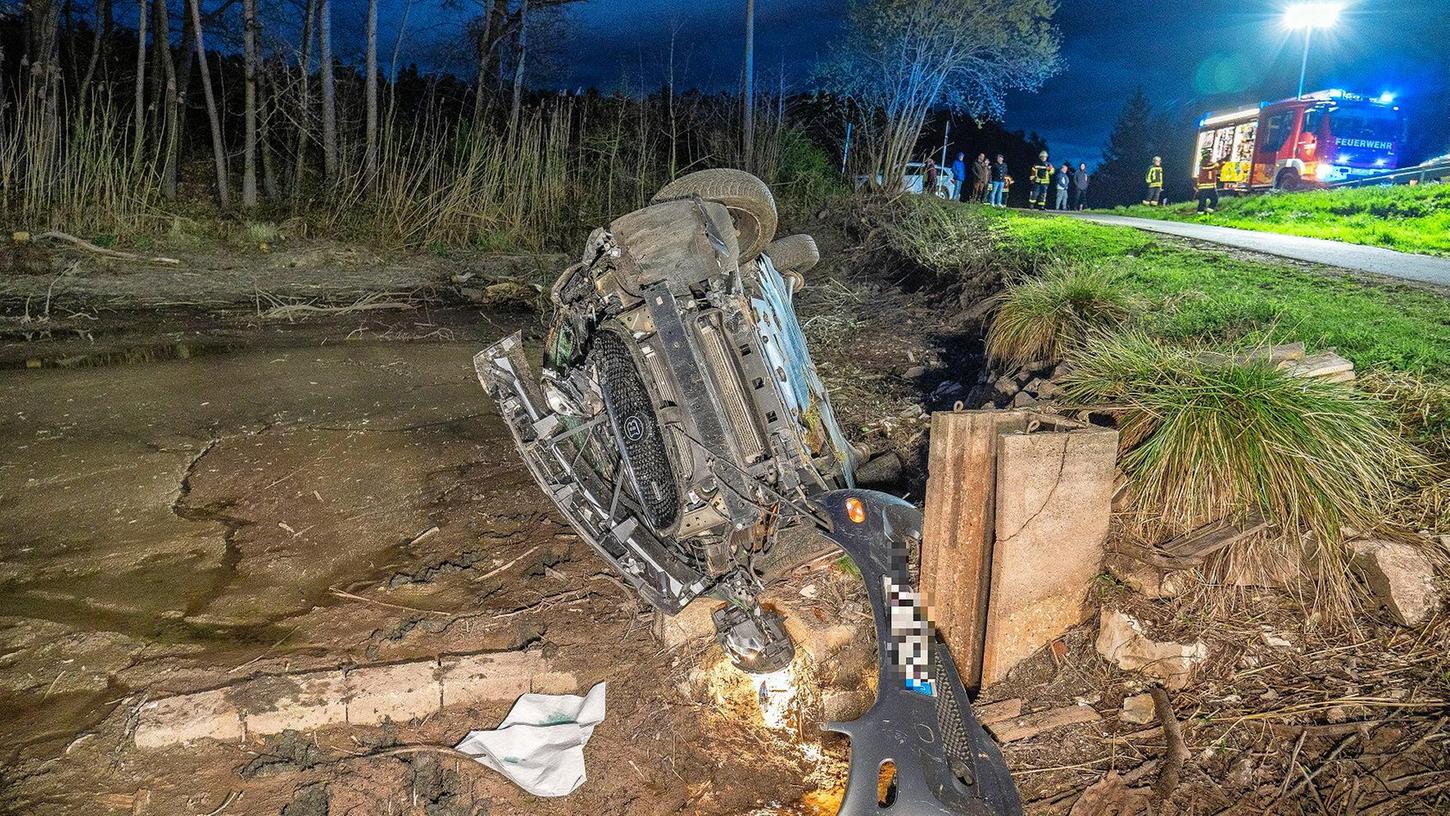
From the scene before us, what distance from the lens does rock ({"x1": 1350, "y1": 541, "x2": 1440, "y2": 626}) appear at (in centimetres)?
288

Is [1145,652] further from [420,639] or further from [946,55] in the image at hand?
[946,55]

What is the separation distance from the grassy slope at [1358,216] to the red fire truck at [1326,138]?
303cm

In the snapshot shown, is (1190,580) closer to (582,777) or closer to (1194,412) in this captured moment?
(1194,412)

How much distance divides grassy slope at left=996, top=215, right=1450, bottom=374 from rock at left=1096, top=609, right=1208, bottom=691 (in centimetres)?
168

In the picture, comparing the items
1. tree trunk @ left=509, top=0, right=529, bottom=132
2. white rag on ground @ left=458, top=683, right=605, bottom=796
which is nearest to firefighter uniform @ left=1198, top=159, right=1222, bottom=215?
tree trunk @ left=509, top=0, right=529, bottom=132

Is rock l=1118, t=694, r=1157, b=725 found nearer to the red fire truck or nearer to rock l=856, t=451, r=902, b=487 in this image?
rock l=856, t=451, r=902, b=487

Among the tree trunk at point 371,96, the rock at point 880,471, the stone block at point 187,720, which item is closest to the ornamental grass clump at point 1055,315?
the rock at point 880,471

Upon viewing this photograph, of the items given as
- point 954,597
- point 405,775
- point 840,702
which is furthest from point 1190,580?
point 405,775

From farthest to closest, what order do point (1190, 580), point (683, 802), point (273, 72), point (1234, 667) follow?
point (273, 72), point (1190, 580), point (1234, 667), point (683, 802)

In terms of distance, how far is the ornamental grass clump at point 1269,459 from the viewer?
9.88 ft

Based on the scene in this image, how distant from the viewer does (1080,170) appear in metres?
20.5

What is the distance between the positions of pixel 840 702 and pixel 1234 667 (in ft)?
4.59

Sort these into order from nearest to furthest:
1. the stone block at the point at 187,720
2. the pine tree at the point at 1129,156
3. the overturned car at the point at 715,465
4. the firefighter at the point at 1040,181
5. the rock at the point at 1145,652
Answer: the overturned car at the point at 715,465 < the stone block at the point at 187,720 < the rock at the point at 1145,652 < the firefighter at the point at 1040,181 < the pine tree at the point at 1129,156

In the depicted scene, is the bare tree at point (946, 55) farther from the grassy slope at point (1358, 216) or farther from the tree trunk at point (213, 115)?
the tree trunk at point (213, 115)
